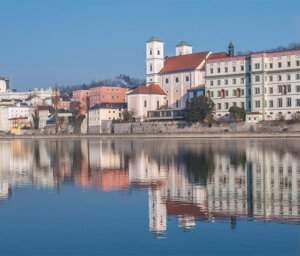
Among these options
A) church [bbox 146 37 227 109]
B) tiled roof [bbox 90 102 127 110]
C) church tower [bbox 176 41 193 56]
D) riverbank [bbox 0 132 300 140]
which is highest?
church tower [bbox 176 41 193 56]

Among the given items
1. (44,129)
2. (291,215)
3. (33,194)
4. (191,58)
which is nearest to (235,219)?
(291,215)

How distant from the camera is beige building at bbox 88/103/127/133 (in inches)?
3703

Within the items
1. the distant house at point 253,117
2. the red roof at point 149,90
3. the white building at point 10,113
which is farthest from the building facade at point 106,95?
the distant house at point 253,117

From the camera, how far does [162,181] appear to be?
20219mm

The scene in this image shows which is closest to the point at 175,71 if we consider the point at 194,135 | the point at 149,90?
the point at 149,90

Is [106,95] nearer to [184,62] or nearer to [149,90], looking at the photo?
[149,90]

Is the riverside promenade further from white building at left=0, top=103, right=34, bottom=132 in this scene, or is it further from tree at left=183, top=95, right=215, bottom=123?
white building at left=0, top=103, right=34, bottom=132

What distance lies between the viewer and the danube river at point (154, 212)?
1037 cm

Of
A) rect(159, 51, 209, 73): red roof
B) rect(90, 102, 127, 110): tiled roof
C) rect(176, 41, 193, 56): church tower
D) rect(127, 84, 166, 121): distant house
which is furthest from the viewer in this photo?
rect(176, 41, 193, 56): church tower

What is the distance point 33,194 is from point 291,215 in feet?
28.9

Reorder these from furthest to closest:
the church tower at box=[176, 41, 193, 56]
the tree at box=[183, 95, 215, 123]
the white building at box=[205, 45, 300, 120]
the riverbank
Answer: the church tower at box=[176, 41, 193, 56] → the tree at box=[183, 95, 215, 123] → the white building at box=[205, 45, 300, 120] → the riverbank

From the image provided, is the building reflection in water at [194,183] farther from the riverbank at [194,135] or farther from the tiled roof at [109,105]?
the tiled roof at [109,105]

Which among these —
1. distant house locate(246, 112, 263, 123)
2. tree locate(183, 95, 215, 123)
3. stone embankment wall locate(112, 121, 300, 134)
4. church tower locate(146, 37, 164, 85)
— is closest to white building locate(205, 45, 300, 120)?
distant house locate(246, 112, 263, 123)

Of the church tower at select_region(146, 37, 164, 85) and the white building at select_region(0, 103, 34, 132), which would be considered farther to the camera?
the white building at select_region(0, 103, 34, 132)
